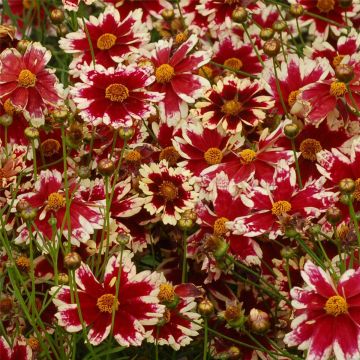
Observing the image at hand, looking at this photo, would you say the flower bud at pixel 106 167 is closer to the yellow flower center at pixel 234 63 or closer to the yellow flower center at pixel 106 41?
the yellow flower center at pixel 106 41

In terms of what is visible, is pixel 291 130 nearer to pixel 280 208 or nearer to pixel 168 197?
pixel 280 208

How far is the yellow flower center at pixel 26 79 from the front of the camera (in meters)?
1.56

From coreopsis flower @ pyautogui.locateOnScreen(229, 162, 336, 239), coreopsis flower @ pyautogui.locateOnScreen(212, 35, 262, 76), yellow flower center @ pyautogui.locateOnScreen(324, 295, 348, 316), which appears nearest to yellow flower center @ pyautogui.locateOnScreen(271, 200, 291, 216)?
coreopsis flower @ pyautogui.locateOnScreen(229, 162, 336, 239)

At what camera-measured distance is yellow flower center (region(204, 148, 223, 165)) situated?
153 cm

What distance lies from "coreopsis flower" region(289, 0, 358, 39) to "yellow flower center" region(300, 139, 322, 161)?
43 cm

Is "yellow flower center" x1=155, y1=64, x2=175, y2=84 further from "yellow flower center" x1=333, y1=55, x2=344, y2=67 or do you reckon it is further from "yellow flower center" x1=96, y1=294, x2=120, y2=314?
"yellow flower center" x1=96, y1=294, x2=120, y2=314

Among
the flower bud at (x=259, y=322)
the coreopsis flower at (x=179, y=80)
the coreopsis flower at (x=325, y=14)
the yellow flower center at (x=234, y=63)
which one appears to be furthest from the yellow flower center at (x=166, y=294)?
the coreopsis flower at (x=325, y=14)

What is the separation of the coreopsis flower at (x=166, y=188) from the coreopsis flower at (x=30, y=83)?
0.65 feet

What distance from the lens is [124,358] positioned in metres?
1.45

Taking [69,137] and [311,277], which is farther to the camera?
[69,137]

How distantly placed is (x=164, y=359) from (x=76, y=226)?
290 millimetres

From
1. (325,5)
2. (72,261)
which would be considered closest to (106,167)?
(72,261)

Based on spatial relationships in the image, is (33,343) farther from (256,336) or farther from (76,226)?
(256,336)

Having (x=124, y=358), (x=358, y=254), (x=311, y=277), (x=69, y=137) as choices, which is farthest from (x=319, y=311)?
(x=69, y=137)
